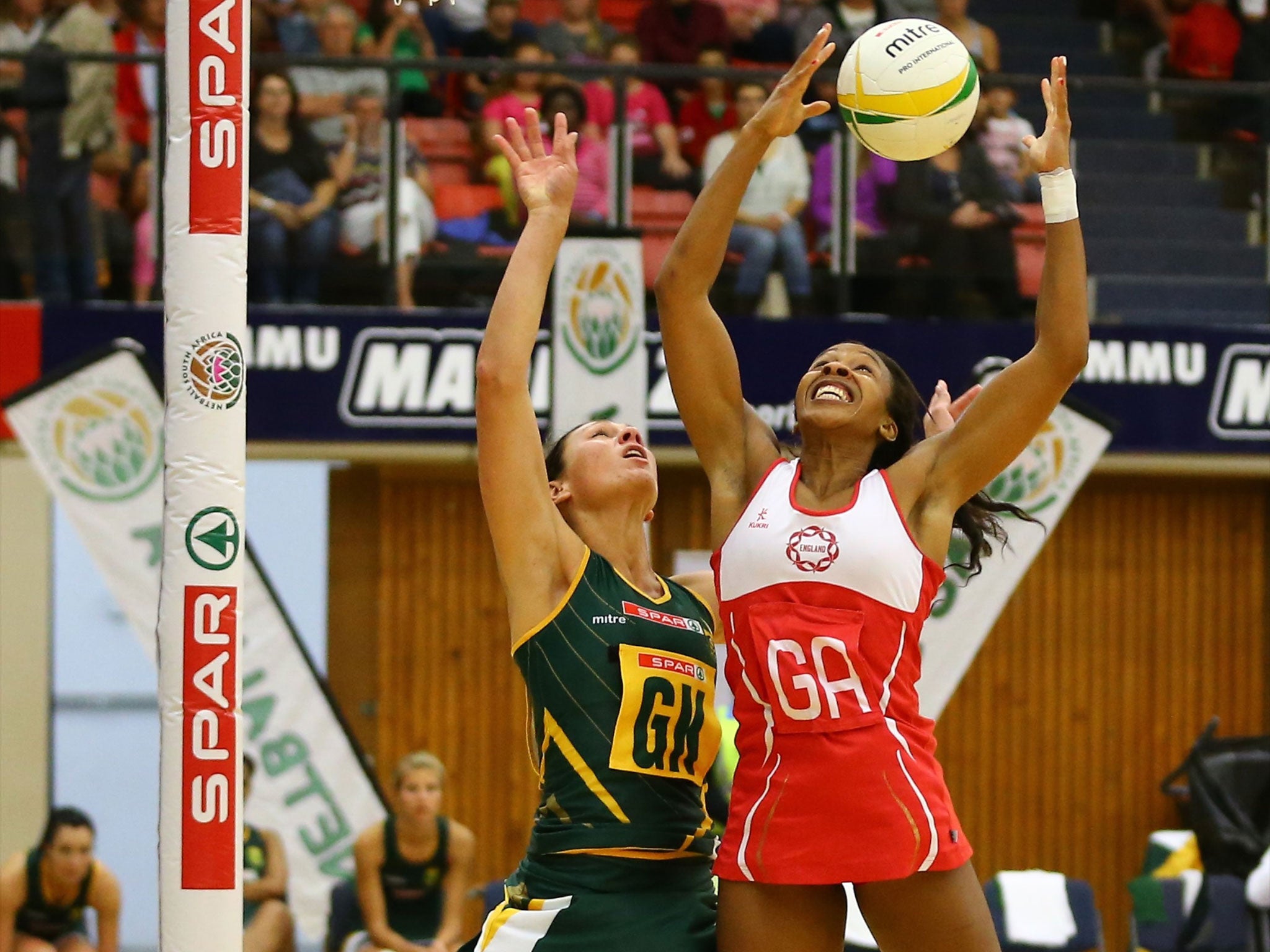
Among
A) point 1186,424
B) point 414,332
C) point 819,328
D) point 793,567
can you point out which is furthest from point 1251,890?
point 793,567

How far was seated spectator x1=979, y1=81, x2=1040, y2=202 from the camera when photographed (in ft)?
33.6

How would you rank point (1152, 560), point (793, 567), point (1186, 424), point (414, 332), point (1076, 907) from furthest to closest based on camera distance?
point (1152, 560), point (1186, 424), point (414, 332), point (1076, 907), point (793, 567)

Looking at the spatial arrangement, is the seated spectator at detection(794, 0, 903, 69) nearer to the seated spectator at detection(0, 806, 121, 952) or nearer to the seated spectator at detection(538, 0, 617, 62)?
the seated spectator at detection(538, 0, 617, 62)

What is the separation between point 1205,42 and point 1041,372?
31.4 ft

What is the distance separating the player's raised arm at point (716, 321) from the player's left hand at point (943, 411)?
0.47m

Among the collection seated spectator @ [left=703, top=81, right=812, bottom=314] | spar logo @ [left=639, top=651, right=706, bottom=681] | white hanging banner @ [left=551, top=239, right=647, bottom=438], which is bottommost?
spar logo @ [left=639, top=651, right=706, bottom=681]

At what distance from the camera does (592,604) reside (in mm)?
4012

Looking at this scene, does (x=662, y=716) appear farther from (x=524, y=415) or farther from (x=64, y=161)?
(x=64, y=161)

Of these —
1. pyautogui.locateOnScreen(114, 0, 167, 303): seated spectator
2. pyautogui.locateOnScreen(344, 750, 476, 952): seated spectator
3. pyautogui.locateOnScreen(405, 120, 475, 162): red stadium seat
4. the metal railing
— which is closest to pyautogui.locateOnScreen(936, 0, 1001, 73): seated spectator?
the metal railing

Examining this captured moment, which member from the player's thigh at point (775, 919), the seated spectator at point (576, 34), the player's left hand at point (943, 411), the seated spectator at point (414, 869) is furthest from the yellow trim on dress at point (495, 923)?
the seated spectator at point (576, 34)

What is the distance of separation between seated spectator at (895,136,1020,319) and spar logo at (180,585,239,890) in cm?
680

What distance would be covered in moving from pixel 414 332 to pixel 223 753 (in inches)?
240

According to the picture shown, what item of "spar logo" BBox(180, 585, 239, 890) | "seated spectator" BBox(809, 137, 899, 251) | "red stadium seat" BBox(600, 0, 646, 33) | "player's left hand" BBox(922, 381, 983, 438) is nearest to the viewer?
"spar logo" BBox(180, 585, 239, 890)

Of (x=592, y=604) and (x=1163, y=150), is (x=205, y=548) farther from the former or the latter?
(x=1163, y=150)
